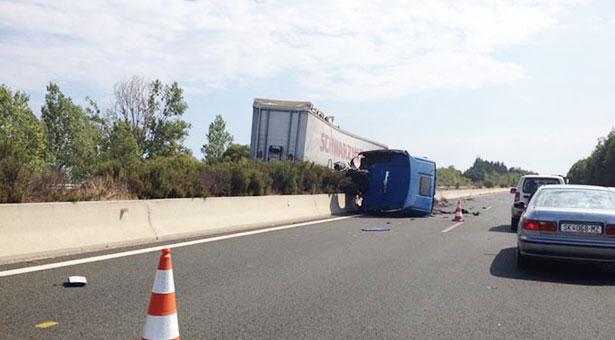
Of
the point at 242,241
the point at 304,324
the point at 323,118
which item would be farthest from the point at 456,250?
the point at 323,118

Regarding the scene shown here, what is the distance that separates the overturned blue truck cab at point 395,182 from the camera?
21.9m

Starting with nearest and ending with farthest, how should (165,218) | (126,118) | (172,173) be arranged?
1. (165,218)
2. (172,173)
3. (126,118)

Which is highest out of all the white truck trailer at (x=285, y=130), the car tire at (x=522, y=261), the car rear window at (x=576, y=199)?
the white truck trailer at (x=285, y=130)

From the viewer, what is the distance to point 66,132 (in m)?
65.8

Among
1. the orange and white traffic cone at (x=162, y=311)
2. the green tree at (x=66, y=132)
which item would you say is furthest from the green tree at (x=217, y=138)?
the orange and white traffic cone at (x=162, y=311)

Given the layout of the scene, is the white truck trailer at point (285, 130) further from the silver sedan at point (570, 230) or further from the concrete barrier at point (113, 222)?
the silver sedan at point (570, 230)

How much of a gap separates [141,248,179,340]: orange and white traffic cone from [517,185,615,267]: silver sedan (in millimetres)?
6354

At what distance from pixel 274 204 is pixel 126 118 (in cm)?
4461

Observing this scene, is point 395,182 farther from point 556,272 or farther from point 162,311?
point 162,311

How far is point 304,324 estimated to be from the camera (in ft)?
18.6

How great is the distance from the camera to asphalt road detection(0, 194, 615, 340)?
18.0ft

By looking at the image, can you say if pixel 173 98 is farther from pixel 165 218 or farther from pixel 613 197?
pixel 613 197

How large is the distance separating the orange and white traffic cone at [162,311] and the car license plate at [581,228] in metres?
6.54

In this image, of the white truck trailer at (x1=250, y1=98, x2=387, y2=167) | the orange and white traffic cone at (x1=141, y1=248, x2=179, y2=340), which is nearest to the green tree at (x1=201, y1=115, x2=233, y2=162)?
the white truck trailer at (x1=250, y1=98, x2=387, y2=167)
